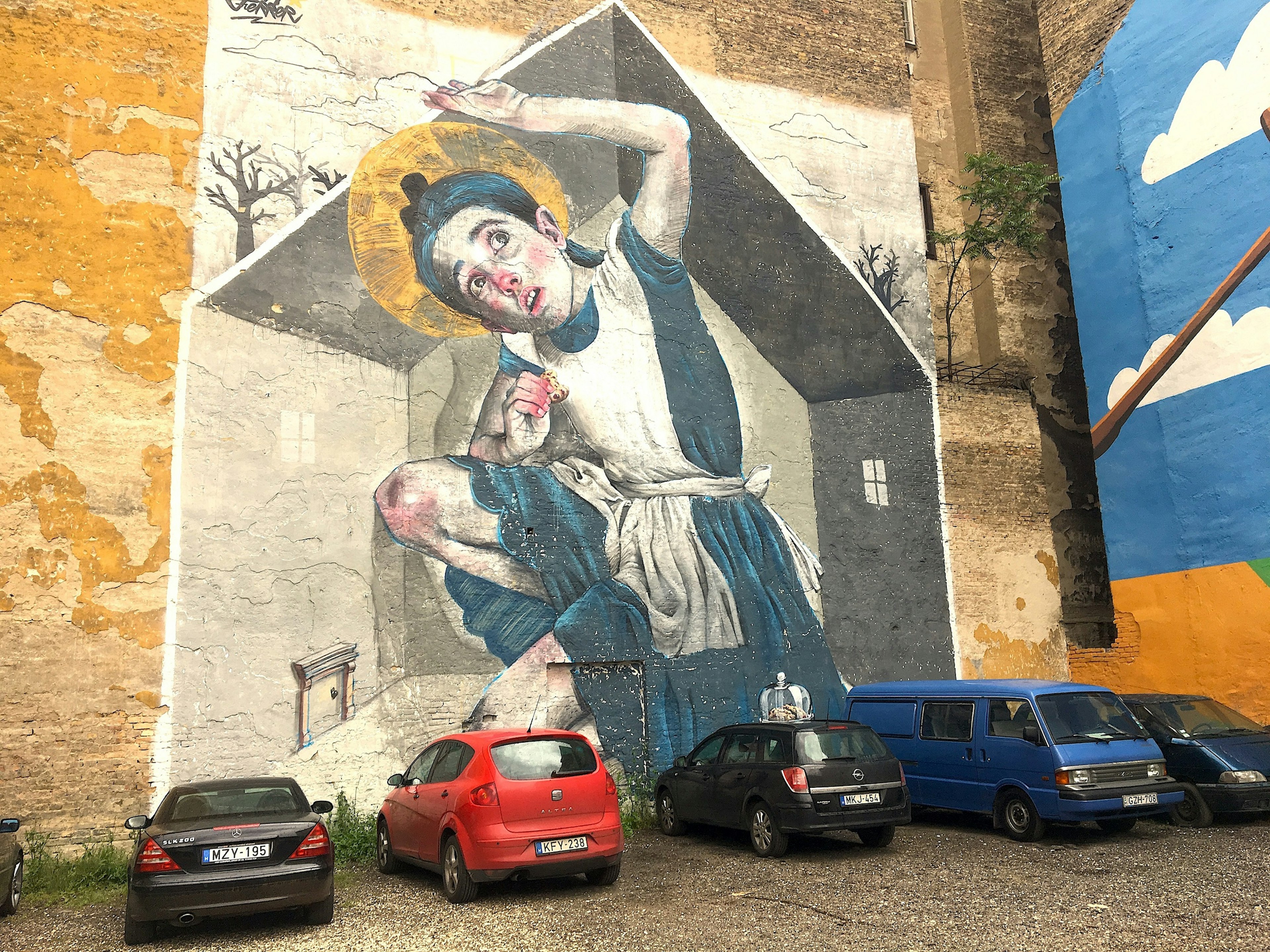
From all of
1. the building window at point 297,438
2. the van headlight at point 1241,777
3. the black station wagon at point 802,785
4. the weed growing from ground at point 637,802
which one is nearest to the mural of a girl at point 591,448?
the weed growing from ground at point 637,802

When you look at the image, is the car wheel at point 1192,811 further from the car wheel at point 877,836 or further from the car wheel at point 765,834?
the car wheel at point 765,834

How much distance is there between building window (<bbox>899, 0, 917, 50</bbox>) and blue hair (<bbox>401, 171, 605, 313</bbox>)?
961 cm

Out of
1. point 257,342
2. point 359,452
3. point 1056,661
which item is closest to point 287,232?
point 257,342

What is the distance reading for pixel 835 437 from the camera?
1493 centimetres

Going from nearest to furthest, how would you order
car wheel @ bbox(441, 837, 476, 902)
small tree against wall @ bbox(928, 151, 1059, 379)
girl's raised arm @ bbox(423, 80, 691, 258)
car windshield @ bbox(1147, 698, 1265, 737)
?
1. car wheel @ bbox(441, 837, 476, 902)
2. car windshield @ bbox(1147, 698, 1265, 737)
3. girl's raised arm @ bbox(423, 80, 691, 258)
4. small tree against wall @ bbox(928, 151, 1059, 379)

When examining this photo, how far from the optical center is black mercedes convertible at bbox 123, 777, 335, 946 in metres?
6.95

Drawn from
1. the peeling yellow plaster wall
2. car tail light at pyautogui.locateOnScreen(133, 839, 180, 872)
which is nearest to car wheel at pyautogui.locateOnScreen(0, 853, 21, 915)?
the peeling yellow plaster wall

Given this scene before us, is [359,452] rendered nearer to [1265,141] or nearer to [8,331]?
[8,331]

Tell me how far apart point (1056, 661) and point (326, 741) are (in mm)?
11195

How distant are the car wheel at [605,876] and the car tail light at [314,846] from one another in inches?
90.1

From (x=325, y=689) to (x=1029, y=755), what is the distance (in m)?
7.64

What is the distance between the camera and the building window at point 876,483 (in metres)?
14.9

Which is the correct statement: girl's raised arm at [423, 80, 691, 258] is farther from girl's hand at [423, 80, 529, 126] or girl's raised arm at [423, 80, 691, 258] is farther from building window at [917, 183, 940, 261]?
building window at [917, 183, 940, 261]

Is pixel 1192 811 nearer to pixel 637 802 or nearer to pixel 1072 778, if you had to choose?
pixel 1072 778
